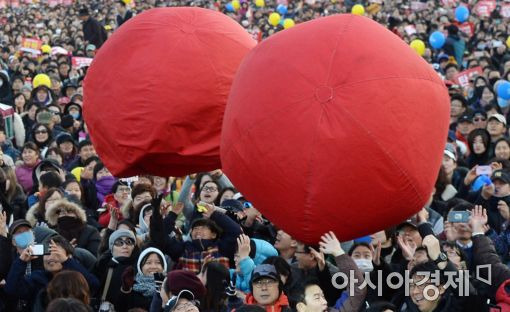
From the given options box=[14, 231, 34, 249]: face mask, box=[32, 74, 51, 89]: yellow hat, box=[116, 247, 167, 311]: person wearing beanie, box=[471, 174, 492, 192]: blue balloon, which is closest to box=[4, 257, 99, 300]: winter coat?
box=[14, 231, 34, 249]: face mask

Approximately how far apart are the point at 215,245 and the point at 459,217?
1737 mm

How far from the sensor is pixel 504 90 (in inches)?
533

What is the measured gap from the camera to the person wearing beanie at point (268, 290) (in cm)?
609

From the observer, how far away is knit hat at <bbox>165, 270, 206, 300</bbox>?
20.0 ft

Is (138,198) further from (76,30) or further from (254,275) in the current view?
(76,30)

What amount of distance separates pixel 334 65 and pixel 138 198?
13.1 ft

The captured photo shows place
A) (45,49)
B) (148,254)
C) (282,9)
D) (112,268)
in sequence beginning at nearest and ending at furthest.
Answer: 1. (148,254)
2. (112,268)
3. (45,49)
4. (282,9)

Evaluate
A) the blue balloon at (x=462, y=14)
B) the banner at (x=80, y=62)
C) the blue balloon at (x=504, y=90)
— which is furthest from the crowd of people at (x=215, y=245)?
the blue balloon at (x=462, y=14)

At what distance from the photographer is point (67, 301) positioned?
5.11 m

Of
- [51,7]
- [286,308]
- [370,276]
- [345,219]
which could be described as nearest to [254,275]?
[286,308]

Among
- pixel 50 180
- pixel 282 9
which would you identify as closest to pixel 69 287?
pixel 50 180

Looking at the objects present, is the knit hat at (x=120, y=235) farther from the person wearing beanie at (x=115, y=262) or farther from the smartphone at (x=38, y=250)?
the smartphone at (x=38, y=250)

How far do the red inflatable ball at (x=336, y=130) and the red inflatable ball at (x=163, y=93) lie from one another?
0.72 metres

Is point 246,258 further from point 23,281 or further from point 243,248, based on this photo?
point 23,281
